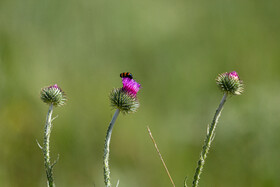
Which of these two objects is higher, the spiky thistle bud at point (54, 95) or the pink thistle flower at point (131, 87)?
the pink thistle flower at point (131, 87)

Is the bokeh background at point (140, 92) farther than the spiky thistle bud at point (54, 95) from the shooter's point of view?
Yes

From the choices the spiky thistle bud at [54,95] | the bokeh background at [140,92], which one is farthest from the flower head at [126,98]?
the bokeh background at [140,92]

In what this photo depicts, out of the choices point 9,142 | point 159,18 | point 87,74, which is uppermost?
point 159,18

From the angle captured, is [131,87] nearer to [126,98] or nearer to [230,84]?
[126,98]

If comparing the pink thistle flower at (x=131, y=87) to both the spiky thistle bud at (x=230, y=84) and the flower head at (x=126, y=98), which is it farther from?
the spiky thistle bud at (x=230, y=84)

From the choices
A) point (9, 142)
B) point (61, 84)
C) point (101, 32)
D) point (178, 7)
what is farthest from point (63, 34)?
point (178, 7)

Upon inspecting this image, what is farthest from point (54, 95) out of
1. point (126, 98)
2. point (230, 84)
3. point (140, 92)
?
point (140, 92)

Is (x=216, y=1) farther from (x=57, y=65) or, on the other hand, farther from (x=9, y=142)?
(x=9, y=142)
